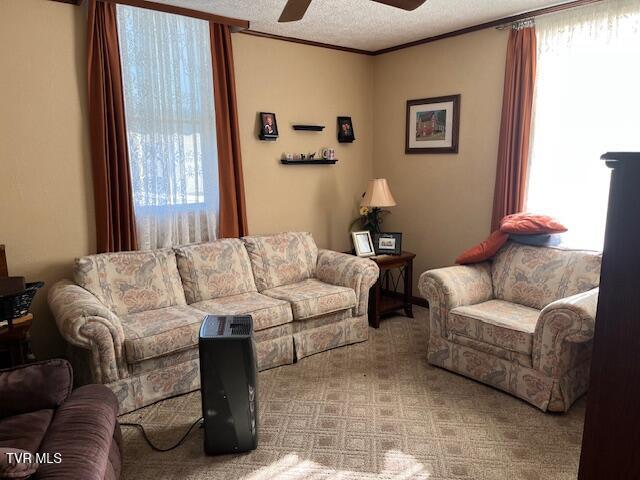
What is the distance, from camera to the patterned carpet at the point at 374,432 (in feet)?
7.10

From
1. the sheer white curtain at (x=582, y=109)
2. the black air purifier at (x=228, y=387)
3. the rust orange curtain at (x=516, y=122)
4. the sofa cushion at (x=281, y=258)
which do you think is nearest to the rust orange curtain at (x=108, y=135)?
the sofa cushion at (x=281, y=258)

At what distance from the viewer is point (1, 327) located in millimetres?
2506

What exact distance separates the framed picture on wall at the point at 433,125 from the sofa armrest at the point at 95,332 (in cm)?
306

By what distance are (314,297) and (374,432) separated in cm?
114

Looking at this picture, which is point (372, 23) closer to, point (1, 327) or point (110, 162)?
point (110, 162)

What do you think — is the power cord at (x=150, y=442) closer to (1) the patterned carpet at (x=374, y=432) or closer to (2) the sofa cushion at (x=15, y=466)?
(1) the patterned carpet at (x=374, y=432)

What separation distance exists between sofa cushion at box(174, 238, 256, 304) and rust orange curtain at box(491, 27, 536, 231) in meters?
2.12

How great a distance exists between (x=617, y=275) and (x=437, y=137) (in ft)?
11.7

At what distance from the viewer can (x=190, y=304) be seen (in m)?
3.32

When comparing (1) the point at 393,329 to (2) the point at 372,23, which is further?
(1) the point at 393,329

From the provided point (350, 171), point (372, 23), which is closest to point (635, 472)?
point (372, 23)

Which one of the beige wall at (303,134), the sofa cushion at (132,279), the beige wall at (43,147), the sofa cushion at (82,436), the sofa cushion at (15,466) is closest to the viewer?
the sofa cushion at (15,466)

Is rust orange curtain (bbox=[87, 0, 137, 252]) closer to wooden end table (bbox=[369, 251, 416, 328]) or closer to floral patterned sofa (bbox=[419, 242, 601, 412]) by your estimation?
wooden end table (bbox=[369, 251, 416, 328])

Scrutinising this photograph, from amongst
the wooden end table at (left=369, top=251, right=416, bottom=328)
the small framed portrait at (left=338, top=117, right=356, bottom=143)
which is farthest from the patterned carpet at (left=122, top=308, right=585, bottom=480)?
the small framed portrait at (left=338, top=117, right=356, bottom=143)
